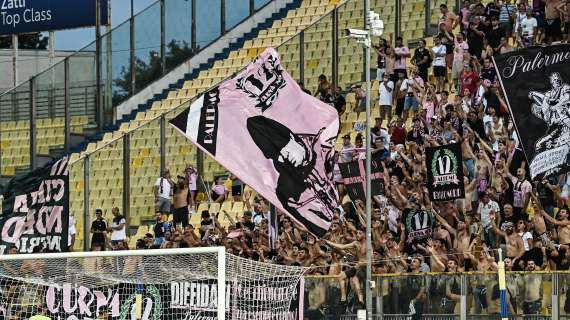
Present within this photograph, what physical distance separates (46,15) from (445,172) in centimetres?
2809

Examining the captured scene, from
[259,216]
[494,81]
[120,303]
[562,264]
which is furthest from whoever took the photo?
[259,216]

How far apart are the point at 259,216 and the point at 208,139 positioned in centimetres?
594

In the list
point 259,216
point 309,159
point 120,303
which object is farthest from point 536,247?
point 259,216

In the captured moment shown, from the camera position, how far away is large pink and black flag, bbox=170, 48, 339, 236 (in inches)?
Answer: 1115

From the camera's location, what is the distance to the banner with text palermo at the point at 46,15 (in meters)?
52.9

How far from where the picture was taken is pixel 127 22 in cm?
4638

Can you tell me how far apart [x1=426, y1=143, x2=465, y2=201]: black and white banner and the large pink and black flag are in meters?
1.63

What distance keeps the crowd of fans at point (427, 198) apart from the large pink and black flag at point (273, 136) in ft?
4.49

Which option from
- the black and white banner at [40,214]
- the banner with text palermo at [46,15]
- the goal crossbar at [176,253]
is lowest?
the goal crossbar at [176,253]

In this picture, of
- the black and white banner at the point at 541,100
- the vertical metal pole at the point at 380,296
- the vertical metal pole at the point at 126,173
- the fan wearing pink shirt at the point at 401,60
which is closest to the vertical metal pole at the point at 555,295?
the black and white banner at the point at 541,100

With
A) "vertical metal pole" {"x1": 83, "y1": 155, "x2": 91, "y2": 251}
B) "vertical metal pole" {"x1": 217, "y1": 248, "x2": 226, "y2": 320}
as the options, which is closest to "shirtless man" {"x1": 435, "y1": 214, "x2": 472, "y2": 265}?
"vertical metal pole" {"x1": 217, "y1": 248, "x2": 226, "y2": 320}

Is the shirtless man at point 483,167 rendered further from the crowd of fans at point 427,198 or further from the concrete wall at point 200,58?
the concrete wall at point 200,58

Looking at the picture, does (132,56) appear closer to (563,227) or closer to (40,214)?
(40,214)

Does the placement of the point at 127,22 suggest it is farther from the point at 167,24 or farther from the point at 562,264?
the point at 562,264
